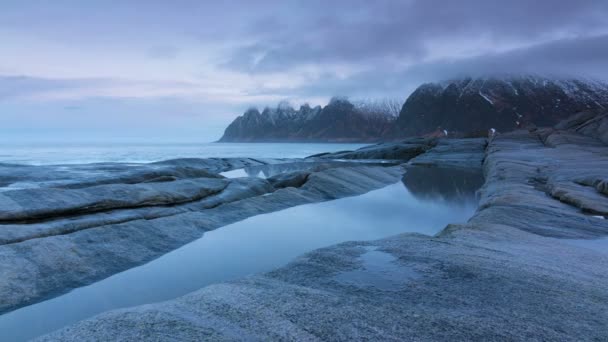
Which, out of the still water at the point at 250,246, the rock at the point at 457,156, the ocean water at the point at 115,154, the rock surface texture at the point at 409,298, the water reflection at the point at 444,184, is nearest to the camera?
the rock surface texture at the point at 409,298

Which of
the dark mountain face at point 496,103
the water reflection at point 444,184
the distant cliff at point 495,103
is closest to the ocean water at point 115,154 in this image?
the water reflection at point 444,184

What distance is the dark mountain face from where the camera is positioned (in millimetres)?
160875

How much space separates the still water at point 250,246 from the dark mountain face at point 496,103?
488 ft

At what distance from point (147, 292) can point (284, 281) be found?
11.0 ft

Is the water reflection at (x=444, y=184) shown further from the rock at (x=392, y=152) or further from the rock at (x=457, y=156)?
the rock at (x=392, y=152)

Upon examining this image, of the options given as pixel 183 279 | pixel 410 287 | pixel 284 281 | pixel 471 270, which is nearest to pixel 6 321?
pixel 183 279

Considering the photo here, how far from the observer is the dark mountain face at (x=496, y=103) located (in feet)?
528

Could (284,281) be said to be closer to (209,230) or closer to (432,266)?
(432,266)

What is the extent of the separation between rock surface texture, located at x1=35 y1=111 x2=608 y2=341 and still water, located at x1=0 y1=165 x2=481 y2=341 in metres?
2.53

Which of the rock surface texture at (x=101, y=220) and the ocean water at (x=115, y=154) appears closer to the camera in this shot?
the rock surface texture at (x=101, y=220)

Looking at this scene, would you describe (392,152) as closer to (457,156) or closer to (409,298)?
(457,156)

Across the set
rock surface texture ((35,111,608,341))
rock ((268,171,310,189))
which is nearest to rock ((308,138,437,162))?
rock ((268,171,310,189))

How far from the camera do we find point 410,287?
243 inches

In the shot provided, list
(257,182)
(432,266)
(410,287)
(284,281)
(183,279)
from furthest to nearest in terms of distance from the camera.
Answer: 1. (257,182)
2. (183,279)
3. (432,266)
4. (284,281)
5. (410,287)
